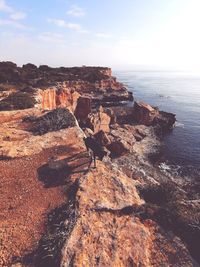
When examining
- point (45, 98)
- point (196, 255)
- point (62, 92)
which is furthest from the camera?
point (62, 92)

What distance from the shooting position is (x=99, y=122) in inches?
1652

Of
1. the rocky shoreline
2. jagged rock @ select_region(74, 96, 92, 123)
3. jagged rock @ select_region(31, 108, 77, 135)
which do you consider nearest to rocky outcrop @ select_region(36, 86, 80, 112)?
jagged rock @ select_region(74, 96, 92, 123)

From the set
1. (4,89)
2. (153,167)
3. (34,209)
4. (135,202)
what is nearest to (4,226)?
(34,209)

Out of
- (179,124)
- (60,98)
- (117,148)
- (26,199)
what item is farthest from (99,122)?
(26,199)

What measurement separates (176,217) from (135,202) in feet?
6.85

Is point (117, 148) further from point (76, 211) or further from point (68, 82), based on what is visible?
point (68, 82)

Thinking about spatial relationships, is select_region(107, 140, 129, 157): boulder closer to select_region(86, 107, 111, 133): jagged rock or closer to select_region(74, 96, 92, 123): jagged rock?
select_region(86, 107, 111, 133): jagged rock

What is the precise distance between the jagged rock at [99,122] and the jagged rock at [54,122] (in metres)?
14.7

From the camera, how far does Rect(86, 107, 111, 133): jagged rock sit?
40.4 meters

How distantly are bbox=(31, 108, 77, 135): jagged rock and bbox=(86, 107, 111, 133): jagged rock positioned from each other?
14.7 m

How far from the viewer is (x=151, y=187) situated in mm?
15375

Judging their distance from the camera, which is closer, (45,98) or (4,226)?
(4,226)

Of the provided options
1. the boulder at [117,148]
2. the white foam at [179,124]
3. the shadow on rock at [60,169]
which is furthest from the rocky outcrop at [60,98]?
the shadow on rock at [60,169]

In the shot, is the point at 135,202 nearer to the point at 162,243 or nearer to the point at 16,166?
the point at 162,243
